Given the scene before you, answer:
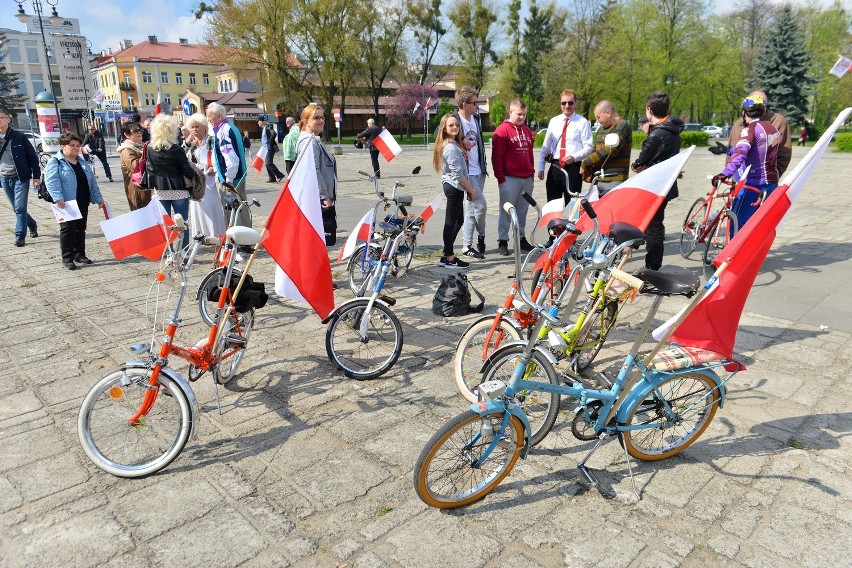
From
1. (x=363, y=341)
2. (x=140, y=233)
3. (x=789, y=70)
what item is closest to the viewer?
(x=140, y=233)

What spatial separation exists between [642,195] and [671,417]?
1520 millimetres

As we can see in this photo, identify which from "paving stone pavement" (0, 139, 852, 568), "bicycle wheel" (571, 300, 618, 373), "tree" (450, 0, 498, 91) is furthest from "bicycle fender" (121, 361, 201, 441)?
"tree" (450, 0, 498, 91)

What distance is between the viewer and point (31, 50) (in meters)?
75.8

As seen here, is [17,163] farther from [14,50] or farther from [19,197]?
[14,50]

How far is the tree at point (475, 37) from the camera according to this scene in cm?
5694

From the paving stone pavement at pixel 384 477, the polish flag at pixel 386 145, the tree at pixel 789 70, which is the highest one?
the tree at pixel 789 70

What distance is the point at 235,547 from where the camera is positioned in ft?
8.64

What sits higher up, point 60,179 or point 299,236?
point 60,179

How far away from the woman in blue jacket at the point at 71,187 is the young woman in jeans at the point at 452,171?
181 inches

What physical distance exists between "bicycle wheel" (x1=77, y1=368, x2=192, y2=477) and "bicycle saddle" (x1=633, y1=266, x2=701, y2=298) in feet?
7.95

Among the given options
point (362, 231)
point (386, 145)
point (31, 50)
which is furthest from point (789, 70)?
point (31, 50)

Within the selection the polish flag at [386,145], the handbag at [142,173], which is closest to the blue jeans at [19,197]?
the handbag at [142,173]

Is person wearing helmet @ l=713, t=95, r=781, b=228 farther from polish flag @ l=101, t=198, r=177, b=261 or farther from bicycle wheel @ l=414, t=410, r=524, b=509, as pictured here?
polish flag @ l=101, t=198, r=177, b=261

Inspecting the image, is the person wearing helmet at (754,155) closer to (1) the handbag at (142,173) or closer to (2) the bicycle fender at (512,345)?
(2) the bicycle fender at (512,345)
